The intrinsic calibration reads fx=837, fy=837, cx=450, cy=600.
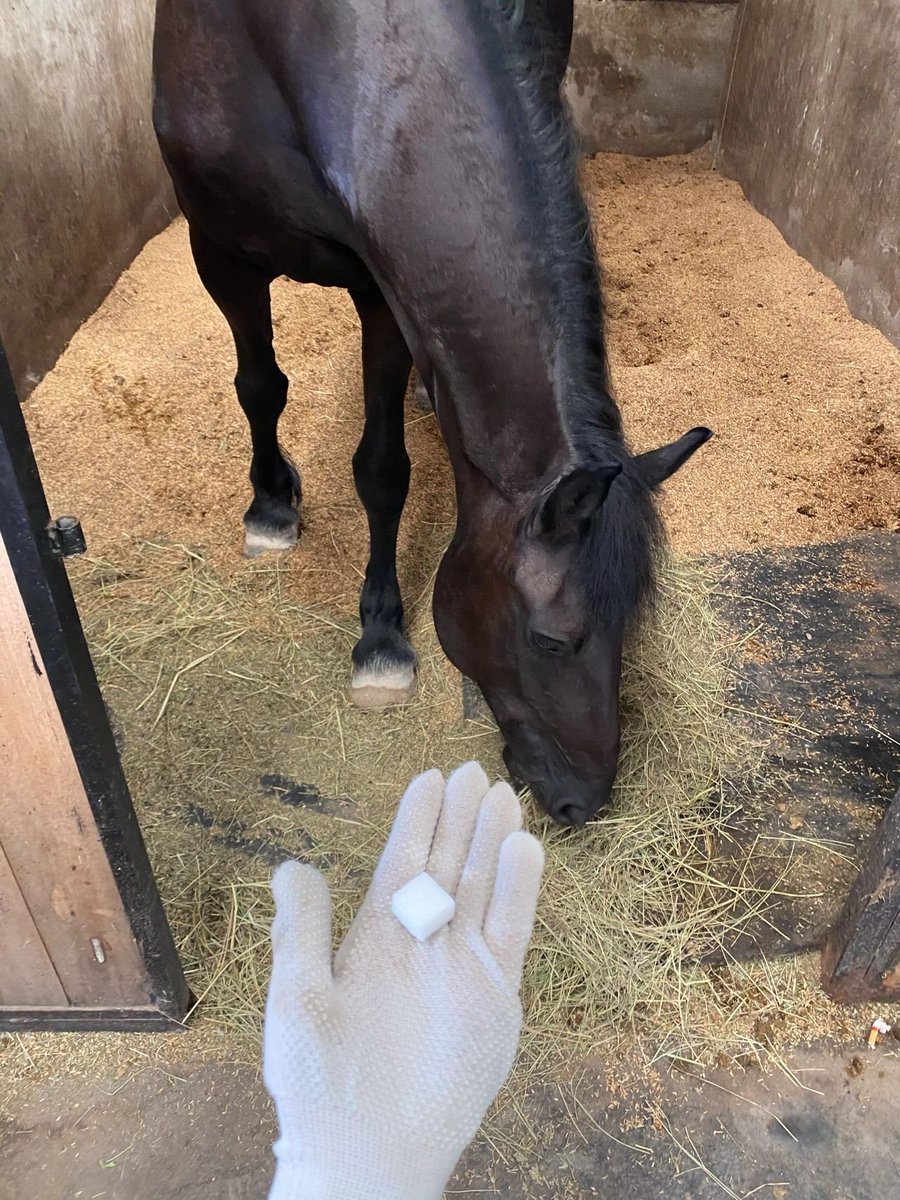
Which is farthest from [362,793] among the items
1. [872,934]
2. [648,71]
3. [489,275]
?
[648,71]

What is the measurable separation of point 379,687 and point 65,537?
3.66 feet

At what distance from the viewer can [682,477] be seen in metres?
2.74

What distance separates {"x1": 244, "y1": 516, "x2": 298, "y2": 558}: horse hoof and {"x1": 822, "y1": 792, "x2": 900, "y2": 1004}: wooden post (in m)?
1.61

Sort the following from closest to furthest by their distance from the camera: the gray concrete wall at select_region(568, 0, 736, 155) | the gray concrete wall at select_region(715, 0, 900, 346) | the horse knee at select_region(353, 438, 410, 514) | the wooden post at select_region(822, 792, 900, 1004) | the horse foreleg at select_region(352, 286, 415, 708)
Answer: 1. the wooden post at select_region(822, 792, 900, 1004)
2. the horse foreleg at select_region(352, 286, 415, 708)
3. the horse knee at select_region(353, 438, 410, 514)
4. the gray concrete wall at select_region(715, 0, 900, 346)
5. the gray concrete wall at select_region(568, 0, 736, 155)

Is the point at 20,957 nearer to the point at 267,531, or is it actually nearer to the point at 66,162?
the point at 267,531

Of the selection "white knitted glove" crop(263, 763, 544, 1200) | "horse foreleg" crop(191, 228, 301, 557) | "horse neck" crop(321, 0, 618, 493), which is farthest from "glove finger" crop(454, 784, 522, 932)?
"horse foreleg" crop(191, 228, 301, 557)

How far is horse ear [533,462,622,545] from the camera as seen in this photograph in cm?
106

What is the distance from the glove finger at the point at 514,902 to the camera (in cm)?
105

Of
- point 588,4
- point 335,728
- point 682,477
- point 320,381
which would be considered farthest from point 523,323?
point 588,4

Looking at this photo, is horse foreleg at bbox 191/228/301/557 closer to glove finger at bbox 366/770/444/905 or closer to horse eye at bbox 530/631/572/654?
horse eye at bbox 530/631/572/654

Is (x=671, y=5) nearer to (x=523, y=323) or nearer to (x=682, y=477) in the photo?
(x=682, y=477)

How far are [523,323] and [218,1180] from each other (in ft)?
4.40

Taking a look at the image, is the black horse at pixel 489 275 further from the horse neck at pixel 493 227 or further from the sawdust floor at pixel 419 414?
the sawdust floor at pixel 419 414

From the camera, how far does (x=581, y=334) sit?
116cm
